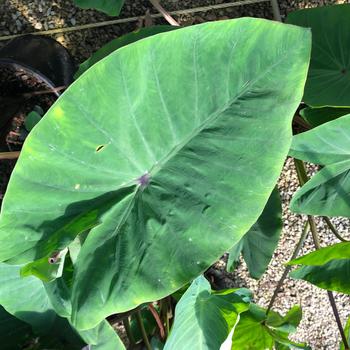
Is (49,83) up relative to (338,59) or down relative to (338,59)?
up

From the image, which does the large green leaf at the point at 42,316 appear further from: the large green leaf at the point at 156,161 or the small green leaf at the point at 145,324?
the small green leaf at the point at 145,324

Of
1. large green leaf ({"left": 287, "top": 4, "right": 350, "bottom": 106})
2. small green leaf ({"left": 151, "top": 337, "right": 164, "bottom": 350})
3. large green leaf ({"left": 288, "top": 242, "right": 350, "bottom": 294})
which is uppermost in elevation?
large green leaf ({"left": 287, "top": 4, "right": 350, "bottom": 106})

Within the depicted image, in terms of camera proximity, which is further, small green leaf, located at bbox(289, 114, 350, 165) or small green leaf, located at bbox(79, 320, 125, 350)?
small green leaf, located at bbox(79, 320, 125, 350)

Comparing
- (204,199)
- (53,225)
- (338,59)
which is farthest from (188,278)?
(338,59)

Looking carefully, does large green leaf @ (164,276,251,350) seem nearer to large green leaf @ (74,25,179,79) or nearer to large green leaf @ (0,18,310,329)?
large green leaf @ (0,18,310,329)

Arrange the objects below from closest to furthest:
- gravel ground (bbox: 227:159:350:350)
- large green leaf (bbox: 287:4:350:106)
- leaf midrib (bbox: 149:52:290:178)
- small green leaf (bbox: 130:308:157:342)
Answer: leaf midrib (bbox: 149:52:290:178) → large green leaf (bbox: 287:4:350:106) → small green leaf (bbox: 130:308:157:342) → gravel ground (bbox: 227:159:350:350)

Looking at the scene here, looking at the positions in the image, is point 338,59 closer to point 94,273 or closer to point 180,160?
point 180,160

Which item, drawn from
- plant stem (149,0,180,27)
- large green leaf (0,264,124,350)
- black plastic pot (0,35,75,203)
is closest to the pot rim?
black plastic pot (0,35,75,203)
